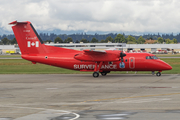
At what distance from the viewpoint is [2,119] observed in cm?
1067

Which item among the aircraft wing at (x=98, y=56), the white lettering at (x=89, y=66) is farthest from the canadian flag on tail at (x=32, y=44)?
the white lettering at (x=89, y=66)

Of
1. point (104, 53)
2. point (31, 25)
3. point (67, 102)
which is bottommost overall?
point (67, 102)

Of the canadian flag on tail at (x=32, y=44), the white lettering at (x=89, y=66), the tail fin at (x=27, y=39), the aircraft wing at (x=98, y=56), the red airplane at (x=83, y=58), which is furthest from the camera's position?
the canadian flag on tail at (x=32, y=44)

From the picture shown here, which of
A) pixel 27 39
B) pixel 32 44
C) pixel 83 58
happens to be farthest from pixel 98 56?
pixel 27 39

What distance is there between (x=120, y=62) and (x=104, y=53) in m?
2.57

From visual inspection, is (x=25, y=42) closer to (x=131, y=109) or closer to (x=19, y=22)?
(x=19, y=22)

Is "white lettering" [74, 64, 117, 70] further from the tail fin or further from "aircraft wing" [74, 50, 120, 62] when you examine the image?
the tail fin

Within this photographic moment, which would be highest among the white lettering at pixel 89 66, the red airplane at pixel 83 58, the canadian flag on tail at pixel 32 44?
the canadian flag on tail at pixel 32 44

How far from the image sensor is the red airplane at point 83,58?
31.8m

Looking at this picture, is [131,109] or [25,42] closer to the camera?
[131,109]

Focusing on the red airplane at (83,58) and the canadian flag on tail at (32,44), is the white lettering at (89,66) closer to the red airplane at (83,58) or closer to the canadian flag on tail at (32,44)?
the red airplane at (83,58)

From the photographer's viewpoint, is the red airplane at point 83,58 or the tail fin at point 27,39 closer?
the red airplane at point 83,58

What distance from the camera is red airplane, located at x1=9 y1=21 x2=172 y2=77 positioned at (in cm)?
3175

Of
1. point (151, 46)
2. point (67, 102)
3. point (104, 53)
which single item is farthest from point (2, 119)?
point (151, 46)
